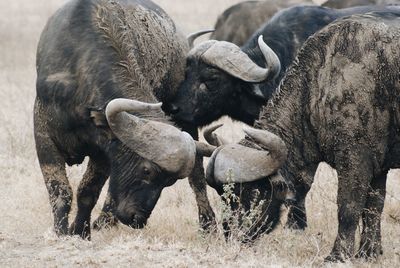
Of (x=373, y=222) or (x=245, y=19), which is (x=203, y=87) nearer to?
(x=373, y=222)

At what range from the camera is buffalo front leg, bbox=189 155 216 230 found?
31.3 ft

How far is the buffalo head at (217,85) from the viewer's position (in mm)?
9906

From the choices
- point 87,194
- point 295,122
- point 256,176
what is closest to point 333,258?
point 256,176

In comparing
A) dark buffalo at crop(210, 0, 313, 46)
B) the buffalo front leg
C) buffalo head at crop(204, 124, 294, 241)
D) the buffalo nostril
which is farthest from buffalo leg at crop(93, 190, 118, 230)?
dark buffalo at crop(210, 0, 313, 46)

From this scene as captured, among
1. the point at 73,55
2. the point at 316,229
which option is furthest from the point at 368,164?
the point at 73,55

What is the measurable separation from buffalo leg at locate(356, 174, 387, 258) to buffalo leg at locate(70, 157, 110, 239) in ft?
7.76

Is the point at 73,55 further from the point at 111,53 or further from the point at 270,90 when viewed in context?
the point at 270,90

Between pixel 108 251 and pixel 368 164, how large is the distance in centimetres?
230

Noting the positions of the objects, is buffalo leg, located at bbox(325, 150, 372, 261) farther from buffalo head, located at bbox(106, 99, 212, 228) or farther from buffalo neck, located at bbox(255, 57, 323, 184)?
buffalo head, located at bbox(106, 99, 212, 228)

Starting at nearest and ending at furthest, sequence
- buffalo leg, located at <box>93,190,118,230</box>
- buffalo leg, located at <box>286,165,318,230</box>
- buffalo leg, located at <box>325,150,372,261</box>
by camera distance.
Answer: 1. buffalo leg, located at <box>325,150,372,261</box>
2. buffalo leg, located at <box>93,190,118,230</box>
3. buffalo leg, located at <box>286,165,318,230</box>

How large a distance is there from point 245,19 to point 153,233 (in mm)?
6575

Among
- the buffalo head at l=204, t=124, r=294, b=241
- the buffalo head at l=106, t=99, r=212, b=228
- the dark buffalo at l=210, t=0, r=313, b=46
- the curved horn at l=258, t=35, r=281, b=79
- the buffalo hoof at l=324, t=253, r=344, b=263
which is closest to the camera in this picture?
the buffalo head at l=106, t=99, r=212, b=228

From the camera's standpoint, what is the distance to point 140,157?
24.2ft

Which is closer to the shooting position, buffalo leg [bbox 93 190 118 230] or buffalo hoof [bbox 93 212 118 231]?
buffalo leg [bbox 93 190 118 230]
